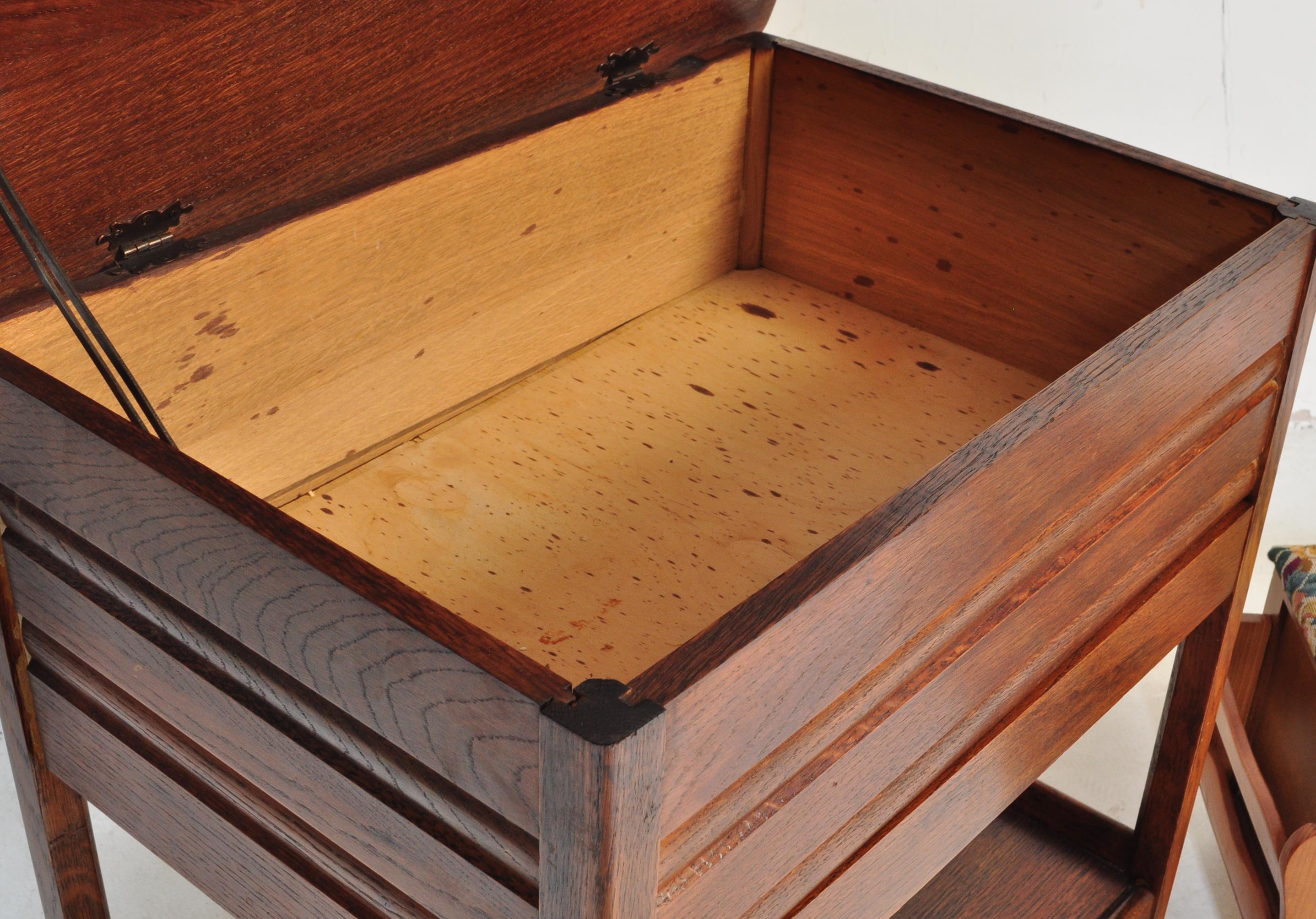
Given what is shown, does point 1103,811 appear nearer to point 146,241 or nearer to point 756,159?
point 756,159

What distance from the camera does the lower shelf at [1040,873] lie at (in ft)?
5.37

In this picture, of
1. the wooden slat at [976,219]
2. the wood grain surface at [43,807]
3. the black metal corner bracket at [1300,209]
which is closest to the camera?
the wood grain surface at [43,807]

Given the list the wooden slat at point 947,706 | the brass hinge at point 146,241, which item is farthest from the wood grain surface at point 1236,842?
the brass hinge at point 146,241

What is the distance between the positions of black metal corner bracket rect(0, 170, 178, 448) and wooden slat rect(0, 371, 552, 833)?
66mm

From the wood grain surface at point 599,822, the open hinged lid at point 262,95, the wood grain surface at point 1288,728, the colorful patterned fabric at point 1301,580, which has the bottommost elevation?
the wood grain surface at point 599,822

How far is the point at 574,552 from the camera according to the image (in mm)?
→ 1283

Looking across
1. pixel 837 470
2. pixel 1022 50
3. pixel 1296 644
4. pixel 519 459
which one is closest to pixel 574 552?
pixel 519 459

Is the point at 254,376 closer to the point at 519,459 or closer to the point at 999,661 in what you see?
the point at 519,459

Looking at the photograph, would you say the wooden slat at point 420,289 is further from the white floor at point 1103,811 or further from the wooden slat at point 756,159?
the white floor at point 1103,811

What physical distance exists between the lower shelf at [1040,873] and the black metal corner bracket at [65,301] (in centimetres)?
101

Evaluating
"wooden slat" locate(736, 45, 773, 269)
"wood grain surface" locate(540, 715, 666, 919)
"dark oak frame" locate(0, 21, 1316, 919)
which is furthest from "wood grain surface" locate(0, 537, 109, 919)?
"wooden slat" locate(736, 45, 773, 269)

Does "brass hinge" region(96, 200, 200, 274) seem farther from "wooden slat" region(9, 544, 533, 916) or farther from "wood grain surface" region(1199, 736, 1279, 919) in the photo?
"wood grain surface" region(1199, 736, 1279, 919)

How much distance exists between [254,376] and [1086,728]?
781 millimetres

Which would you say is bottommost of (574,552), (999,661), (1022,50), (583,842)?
(583,842)
